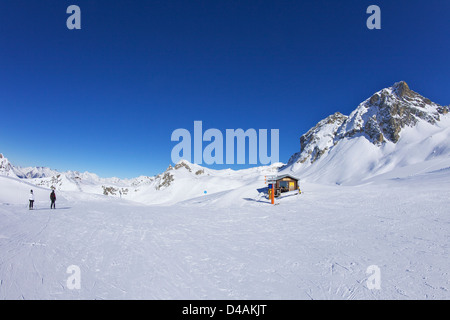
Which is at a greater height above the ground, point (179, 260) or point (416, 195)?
point (416, 195)

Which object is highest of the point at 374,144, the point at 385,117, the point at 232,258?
the point at 385,117

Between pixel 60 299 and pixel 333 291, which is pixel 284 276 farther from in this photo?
pixel 60 299

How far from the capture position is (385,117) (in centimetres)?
10956

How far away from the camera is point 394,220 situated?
11.2 metres

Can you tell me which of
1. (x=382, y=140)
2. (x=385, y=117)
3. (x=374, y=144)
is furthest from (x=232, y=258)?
(x=385, y=117)

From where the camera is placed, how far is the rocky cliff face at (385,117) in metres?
104

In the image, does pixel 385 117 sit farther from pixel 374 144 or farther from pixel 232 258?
pixel 232 258

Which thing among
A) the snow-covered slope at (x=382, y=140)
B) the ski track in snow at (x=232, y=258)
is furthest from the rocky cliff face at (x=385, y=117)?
the ski track in snow at (x=232, y=258)

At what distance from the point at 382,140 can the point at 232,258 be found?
12093 cm

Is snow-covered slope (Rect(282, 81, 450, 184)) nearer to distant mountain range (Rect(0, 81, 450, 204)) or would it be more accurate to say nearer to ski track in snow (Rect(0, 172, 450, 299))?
A: distant mountain range (Rect(0, 81, 450, 204))

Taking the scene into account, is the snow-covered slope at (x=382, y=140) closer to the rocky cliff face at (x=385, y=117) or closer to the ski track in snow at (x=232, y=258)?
the rocky cliff face at (x=385, y=117)

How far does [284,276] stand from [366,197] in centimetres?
1683
